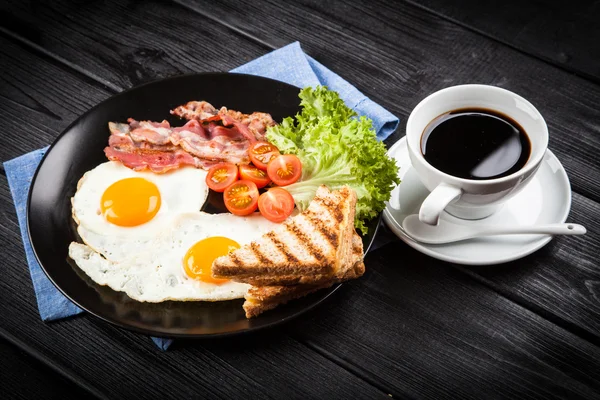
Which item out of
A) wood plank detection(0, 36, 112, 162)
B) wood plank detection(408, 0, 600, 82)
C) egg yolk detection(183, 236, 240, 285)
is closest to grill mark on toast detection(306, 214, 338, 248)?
egg yolk detection(183, 236, 240, 285)

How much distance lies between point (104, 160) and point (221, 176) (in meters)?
0.69

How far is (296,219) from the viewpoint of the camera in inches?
108

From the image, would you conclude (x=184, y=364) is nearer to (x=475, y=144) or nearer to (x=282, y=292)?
(x=282, y=292)

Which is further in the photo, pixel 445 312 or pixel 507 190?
pixel 445 312

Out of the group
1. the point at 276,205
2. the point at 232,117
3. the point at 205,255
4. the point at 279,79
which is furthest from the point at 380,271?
the point at 279,79

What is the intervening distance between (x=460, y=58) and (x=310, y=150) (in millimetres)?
1317

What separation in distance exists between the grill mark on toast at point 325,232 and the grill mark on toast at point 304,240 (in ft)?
0.22

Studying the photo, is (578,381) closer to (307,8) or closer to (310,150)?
(310,150)

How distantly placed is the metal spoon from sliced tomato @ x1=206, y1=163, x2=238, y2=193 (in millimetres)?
918

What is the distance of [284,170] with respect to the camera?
118 inches

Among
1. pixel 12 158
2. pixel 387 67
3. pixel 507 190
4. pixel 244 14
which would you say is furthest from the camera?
pixel 244 14

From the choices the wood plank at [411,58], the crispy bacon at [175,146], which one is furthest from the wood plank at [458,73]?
the crispy bacon at [175,146]

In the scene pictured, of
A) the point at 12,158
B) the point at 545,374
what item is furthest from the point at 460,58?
the point at 12,158

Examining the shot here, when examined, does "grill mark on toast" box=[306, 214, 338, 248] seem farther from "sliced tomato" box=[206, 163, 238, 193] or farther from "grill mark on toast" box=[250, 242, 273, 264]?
"sliced tomato" box=[206, 163, 238, 193]
